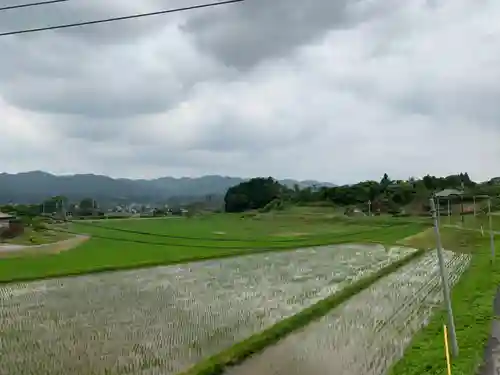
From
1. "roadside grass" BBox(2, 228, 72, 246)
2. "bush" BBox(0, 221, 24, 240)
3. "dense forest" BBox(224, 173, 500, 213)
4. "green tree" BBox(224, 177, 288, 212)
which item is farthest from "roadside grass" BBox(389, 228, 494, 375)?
"green tree" BBox(224, 177, 288, 212)

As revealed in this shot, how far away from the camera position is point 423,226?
39.8m

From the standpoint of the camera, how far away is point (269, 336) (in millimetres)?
10469

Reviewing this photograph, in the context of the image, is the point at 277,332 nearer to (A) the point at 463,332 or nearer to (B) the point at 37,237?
(A) the point at 463,332

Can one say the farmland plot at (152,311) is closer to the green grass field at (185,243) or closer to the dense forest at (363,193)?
the green grass field at (185,243)

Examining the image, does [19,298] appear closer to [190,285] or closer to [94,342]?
[190,285]

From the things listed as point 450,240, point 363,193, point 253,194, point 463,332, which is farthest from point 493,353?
point 253,194

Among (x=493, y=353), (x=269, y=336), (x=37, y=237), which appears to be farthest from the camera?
(x=37, y=237)

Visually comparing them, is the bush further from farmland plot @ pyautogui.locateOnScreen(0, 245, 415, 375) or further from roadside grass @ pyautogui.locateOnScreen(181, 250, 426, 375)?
roadside grass @ pyautogui.locateOnScreen(181, 250, 426, 375)

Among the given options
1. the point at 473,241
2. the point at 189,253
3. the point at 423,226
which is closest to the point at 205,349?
the point at 189,253

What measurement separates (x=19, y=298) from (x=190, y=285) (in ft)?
16.5

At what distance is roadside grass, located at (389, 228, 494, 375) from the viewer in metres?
7.92

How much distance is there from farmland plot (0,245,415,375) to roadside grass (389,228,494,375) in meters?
3.23

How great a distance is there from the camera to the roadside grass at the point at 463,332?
7915 millimetres

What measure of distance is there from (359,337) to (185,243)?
2273 centimetres
